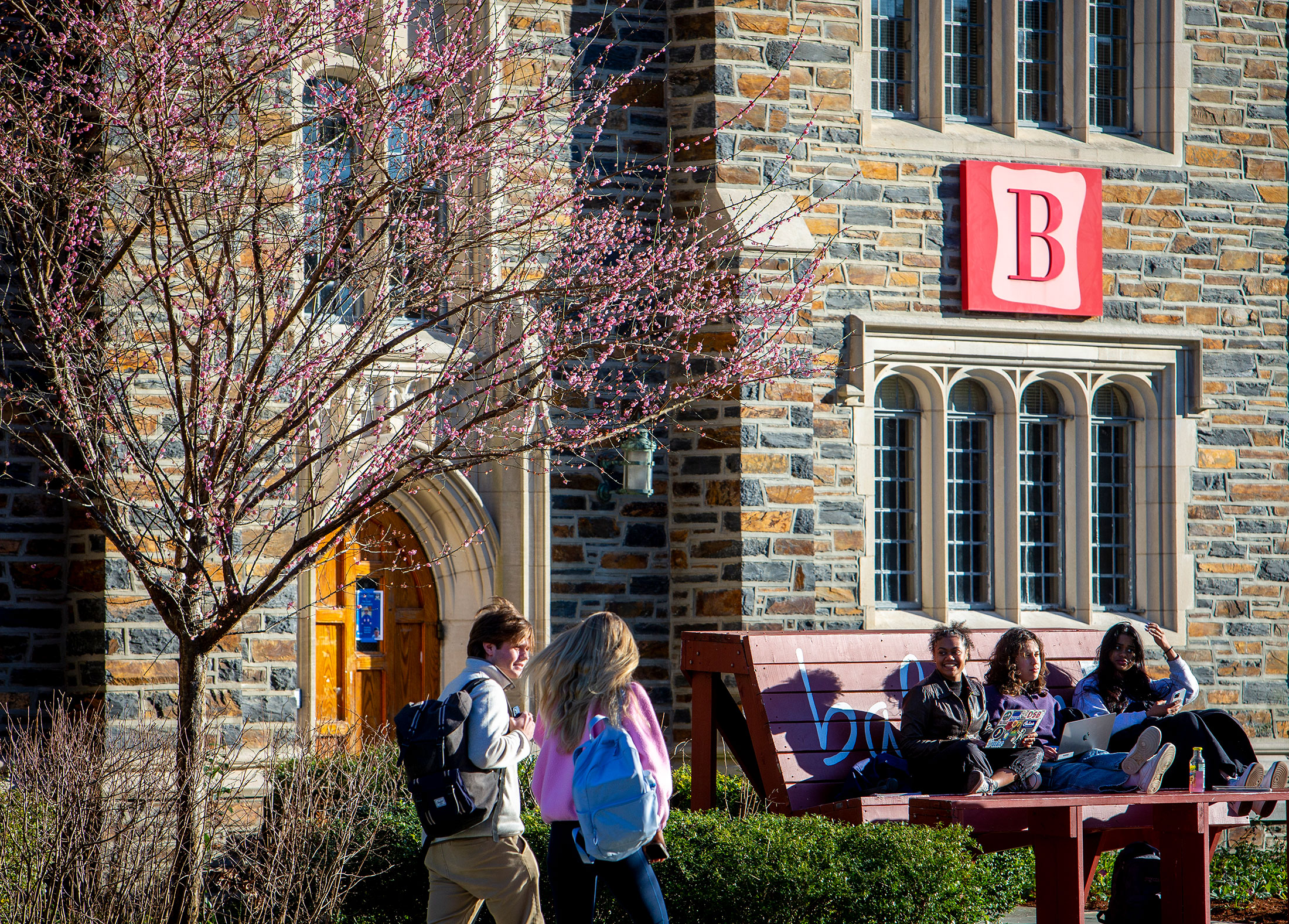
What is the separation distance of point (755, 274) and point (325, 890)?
197 inches

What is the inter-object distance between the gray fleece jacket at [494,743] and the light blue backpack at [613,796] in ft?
1.05

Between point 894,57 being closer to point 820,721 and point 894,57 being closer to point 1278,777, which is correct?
point 820,721

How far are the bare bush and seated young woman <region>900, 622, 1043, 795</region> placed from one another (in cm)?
255

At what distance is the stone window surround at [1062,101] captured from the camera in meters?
11.0

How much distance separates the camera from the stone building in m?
10.1

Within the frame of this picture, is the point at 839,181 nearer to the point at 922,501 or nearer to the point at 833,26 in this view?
the point at 833,26

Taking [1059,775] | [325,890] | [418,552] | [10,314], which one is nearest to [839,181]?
[418,552]

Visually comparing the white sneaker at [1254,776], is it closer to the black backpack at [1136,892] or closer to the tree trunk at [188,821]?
the black backpack at [1136,892]

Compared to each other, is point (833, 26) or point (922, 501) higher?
point (833, 26)

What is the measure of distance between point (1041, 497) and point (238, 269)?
624 cm

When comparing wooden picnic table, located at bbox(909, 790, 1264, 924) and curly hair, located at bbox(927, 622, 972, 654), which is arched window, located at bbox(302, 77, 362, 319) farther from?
wooden picnic table, located at bbox(909, 790, 1264, 924)

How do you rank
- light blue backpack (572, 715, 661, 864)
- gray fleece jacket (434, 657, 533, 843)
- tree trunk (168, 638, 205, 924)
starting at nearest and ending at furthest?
light blue backpack (572, 715, 661, 864) → gray fleece jacket (434, 657, 533, 843) → tree trunk (168, 638, 205, 924)

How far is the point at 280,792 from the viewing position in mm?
7141

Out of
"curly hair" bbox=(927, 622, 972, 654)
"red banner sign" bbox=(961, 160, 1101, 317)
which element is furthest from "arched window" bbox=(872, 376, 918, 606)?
"curly hair" bbox=(927, 622, 972, 654)
